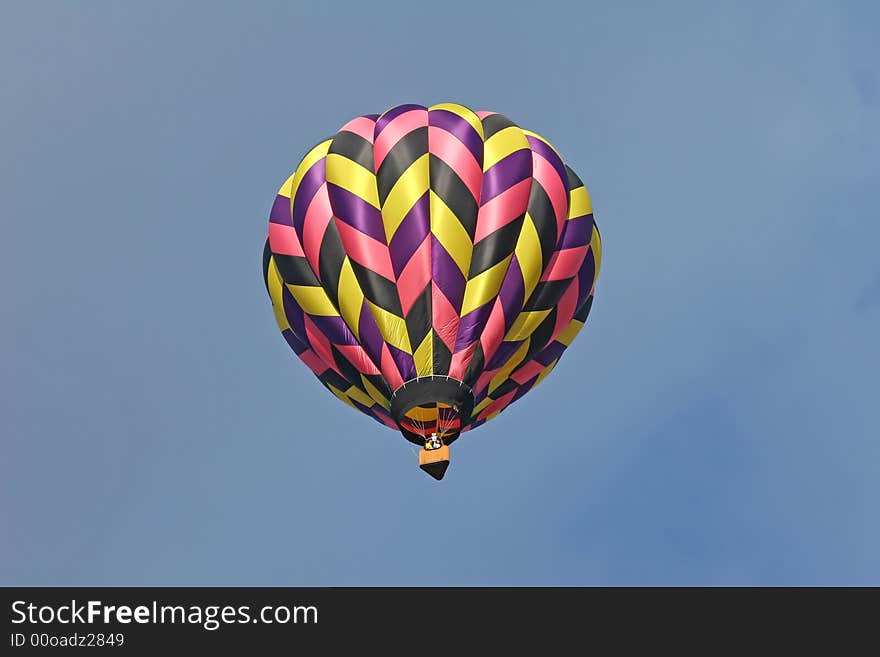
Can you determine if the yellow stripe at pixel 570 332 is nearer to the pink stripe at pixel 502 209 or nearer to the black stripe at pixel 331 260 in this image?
the pink stripe at pixel 502 209

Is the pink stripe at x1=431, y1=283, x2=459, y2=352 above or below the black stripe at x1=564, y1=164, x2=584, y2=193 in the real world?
below

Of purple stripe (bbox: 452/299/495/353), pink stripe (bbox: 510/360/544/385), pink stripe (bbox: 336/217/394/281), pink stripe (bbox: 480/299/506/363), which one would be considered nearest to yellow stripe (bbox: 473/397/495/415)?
pink stripe (bbox: 510/360/544/385)

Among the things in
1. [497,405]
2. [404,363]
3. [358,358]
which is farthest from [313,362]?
[404,363]

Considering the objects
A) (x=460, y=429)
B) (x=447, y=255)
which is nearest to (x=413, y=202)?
(x=447, y=255)

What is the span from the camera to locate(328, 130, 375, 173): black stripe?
26812mm

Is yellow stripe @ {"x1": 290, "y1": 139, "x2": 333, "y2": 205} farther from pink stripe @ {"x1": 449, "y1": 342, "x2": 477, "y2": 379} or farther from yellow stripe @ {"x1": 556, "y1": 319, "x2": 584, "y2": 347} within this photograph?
yellow stripe @ {"x1": 556, "y1": 319, "x2": 584, "y2": 347}

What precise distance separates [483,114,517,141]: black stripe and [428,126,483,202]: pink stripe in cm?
73

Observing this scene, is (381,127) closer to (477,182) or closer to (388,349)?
(477,182)

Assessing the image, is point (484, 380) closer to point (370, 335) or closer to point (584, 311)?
point (370, 335)

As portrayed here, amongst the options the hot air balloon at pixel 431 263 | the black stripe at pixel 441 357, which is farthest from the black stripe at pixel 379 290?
the black stripe at pixel 441 357

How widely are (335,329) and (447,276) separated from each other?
7.48 feet

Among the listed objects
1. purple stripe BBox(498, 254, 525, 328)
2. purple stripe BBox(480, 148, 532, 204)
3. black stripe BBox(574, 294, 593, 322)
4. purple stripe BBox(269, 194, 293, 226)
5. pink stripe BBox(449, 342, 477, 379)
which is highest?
purple stripe BBox(269, 194, 293, 226)

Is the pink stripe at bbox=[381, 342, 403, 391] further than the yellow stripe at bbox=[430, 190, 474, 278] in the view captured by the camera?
No

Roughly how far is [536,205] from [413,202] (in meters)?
2.14
